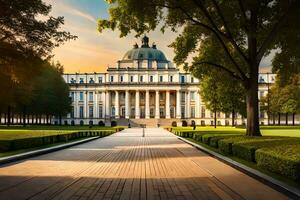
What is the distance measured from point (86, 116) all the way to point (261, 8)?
382 ft

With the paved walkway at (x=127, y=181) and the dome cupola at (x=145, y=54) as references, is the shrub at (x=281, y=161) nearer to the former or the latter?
the paved walkway at (x=127, y=181)

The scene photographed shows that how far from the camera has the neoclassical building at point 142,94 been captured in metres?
136

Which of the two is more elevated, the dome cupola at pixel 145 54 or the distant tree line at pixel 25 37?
the dome cupola at pixel 145 54

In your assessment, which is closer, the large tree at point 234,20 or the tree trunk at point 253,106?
the large tree at point 234,20

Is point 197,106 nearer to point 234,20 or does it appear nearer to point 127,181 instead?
point 234,20

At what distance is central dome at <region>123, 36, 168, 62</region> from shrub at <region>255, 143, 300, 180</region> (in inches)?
4907

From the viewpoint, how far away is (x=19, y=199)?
982cm

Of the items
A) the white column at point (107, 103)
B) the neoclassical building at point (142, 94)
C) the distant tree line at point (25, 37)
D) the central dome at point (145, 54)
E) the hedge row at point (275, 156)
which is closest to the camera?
the hedge row at point (275, 156)

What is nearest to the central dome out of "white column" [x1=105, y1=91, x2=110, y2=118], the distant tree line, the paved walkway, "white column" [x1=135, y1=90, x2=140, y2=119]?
"white column" [x1=135, y1=90, x2=140, y2=119]

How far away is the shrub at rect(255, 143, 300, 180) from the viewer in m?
11.5

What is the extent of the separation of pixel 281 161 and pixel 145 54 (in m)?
128

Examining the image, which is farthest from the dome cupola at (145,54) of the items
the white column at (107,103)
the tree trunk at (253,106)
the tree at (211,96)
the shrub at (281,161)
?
the shrub at (281,161)

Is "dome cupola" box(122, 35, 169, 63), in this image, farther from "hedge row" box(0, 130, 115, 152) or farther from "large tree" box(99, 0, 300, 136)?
"large tree" box(99, 0, 300, 136)

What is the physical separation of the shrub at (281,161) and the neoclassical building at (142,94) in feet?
383
